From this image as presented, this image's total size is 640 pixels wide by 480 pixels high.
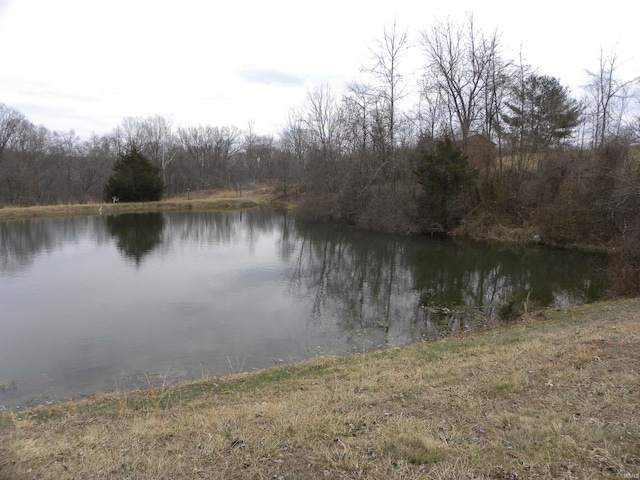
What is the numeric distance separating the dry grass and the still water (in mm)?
16720

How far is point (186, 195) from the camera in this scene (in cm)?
5628

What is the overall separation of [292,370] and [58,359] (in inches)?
205

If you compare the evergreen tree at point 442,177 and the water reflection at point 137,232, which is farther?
the evergreen tree at point 442,177

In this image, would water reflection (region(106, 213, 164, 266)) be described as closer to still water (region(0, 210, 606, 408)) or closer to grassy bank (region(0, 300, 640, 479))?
still water (region(0, 210, 606, 408))

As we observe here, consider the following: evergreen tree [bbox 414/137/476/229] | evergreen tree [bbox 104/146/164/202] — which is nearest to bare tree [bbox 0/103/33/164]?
evergreen tree [bbox 104/146/164/202]

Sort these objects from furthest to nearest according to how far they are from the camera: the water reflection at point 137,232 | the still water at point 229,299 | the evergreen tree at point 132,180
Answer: the evergreen tree at point 132,180
the water reflection at point 137,232
the still water at point 229,299

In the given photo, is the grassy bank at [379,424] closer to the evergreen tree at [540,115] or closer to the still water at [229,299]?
the still water at [229,299]

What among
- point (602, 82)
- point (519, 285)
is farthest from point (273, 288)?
point (602, 82)

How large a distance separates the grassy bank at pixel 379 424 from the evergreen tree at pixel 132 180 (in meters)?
44.3

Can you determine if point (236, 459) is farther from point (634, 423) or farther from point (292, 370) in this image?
point (292, 370)

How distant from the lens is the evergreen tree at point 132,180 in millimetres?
46156

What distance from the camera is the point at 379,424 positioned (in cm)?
404

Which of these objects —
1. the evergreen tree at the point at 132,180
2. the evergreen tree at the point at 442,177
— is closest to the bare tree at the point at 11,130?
the evergreen tree at the point at 132,180

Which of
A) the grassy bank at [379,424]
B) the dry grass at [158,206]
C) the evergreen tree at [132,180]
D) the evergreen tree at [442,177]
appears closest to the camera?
the grassy bank at [379,424]
